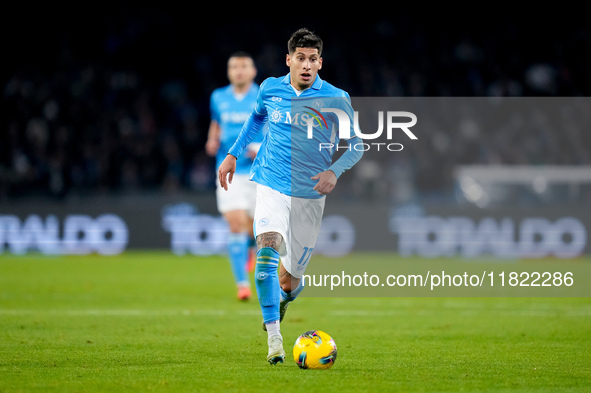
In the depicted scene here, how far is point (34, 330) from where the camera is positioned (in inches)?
271

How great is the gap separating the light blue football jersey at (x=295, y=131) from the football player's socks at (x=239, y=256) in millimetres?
3423

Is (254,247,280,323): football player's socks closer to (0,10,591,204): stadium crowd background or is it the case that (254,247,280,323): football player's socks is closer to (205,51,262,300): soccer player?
(205,51,262,300): soccer player

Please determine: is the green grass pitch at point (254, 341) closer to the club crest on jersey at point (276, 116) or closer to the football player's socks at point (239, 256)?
the football player's socks at point (239, 256)

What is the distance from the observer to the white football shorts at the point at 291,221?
18.7 ft

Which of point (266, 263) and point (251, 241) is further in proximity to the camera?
point (251, 241)

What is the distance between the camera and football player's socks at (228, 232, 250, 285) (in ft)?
30.6

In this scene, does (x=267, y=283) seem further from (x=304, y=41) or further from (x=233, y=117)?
(x=233, y=117)

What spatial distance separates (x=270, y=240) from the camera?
5.59m

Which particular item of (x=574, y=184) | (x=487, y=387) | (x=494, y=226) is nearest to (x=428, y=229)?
(x=494, y=226)

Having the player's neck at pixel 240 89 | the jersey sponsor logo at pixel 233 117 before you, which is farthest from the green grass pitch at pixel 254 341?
the player's neck at pixel 240 89

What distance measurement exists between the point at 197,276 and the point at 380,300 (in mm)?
3393

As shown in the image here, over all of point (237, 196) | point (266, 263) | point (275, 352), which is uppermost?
point (237, 196)

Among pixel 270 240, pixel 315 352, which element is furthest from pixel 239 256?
pixel 315 352

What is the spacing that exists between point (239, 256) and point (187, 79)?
1349 centimetres
